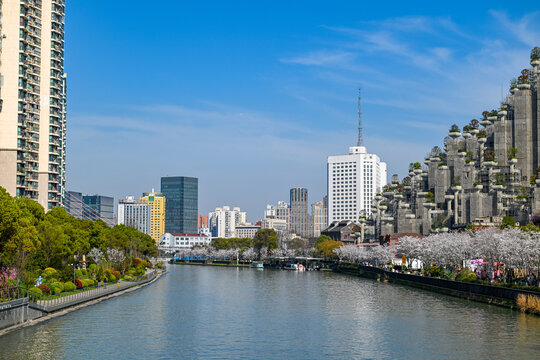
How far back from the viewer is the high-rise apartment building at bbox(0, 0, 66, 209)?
444 ft

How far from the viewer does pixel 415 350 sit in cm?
6016

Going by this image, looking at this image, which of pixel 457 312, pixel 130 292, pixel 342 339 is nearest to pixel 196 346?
pixel 342 339

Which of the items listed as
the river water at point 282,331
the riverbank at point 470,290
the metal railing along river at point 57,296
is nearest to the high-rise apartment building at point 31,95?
the metal railing along river at point 57,296

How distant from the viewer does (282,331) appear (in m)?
71.9

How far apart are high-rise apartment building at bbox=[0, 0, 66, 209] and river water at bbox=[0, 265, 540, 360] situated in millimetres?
46817

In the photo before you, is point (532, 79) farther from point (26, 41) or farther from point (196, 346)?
point (196, 346)

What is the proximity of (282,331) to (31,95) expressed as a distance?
318 ft

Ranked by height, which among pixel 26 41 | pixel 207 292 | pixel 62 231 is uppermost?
pixel 26 41

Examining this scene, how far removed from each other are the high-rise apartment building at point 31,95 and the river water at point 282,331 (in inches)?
1843

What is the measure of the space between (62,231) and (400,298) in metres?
53.8

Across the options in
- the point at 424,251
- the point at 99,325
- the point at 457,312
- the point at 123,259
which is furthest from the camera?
the point at 123,259

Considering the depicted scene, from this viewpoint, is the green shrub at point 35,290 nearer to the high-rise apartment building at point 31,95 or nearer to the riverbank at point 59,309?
the riverbank at point 59,309

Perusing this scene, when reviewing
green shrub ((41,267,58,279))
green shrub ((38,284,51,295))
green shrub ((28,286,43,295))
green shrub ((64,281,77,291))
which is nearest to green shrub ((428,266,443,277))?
green shrub ((64,281,77,291))

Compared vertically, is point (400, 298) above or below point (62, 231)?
below
